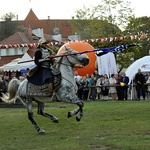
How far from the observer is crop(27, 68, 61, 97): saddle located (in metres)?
13.0

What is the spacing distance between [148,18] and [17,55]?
73.3 feet

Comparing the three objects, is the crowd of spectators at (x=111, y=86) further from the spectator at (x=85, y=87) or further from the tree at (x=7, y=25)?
the tree at (x=7, y=25)

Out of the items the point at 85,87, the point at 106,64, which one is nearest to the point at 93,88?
the point at 85,87

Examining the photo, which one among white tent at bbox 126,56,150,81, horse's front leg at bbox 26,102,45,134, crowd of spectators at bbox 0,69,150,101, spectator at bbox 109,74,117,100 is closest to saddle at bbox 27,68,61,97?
horse's front leg at bbox 26,102,45,134

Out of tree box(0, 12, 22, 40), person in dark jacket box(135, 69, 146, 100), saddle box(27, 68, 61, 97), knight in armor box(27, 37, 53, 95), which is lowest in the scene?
person in dark jacket box(135, 69, 146, 100)

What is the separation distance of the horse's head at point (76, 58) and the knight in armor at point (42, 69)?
0.55 meters

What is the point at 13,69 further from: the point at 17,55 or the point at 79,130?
the point at 17,55

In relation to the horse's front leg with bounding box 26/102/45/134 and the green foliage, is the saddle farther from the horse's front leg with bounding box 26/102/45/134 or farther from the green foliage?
the green foliage

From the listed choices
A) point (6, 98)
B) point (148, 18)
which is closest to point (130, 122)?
point (6, 98)

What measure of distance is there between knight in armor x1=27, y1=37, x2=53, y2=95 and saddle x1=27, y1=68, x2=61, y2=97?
11 centimetres

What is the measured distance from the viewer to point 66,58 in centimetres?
1329

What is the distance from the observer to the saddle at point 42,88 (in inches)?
513

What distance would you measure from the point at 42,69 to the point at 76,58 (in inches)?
40.7

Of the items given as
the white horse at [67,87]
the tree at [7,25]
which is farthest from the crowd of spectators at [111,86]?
the tree at [7,25]
